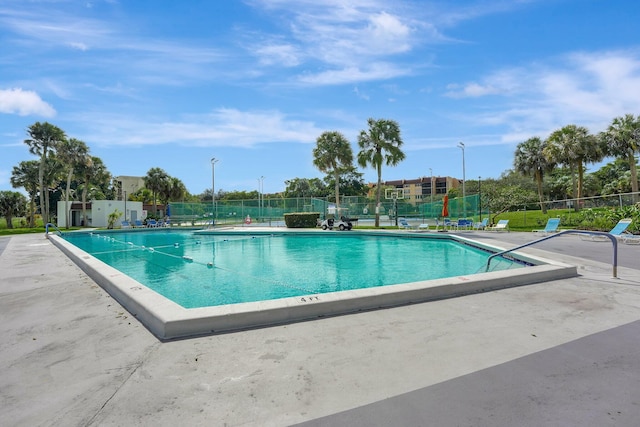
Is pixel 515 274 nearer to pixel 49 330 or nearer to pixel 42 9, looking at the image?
pixel 49 330

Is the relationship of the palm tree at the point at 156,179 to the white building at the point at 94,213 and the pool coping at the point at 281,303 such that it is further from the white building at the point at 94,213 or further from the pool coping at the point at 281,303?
the pool coping at the point at 281,303

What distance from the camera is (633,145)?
2819 centimetres

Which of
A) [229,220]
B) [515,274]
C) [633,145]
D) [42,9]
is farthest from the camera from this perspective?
[229,220]

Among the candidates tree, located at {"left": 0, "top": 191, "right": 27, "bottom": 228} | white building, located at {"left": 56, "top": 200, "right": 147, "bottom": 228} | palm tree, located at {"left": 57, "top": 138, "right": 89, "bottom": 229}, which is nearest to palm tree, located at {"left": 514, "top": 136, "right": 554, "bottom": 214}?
white building, located at {"left": 56, "top": 200, "right": 147, "bottom": 228}

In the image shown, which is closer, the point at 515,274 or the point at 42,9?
the point at 515,274

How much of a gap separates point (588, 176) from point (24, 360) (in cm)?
6169

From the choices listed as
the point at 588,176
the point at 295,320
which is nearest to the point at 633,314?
the point at 295,320

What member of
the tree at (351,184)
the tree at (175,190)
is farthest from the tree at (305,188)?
the tree at (175,190)

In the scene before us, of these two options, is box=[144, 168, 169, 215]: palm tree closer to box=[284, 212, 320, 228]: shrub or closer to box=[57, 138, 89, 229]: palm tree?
box=[57, 138, 89, 229]: palm tree

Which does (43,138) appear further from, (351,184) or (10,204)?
(351,184)

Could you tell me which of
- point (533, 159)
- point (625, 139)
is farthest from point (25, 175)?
point (625, 139)

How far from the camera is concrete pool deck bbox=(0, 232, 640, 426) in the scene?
7.28 feet

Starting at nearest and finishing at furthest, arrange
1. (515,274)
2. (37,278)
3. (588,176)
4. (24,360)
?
(24,360) < (515,274) < (37,278) < (588,176)

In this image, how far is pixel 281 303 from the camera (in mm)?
4258
